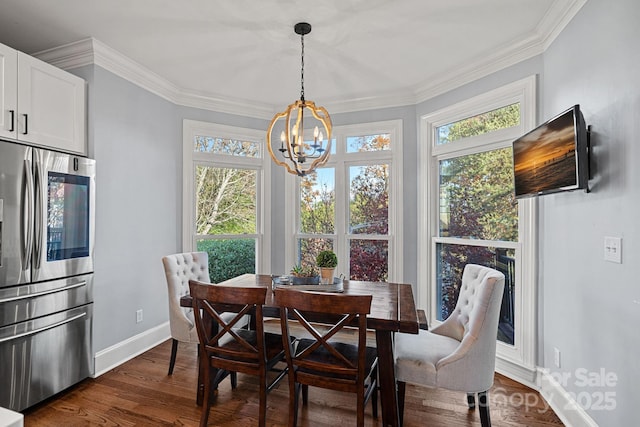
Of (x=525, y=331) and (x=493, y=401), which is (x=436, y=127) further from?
(x=493, y=401)

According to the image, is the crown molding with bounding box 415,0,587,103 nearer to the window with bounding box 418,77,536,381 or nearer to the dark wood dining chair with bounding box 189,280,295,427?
the window with bounding box 418,77,536,381

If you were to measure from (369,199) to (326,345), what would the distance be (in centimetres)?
251

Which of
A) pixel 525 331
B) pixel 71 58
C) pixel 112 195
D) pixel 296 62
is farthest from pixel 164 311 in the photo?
pixel 525 331

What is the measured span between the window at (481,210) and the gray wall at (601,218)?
0.30 meters

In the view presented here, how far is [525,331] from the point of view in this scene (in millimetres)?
2768

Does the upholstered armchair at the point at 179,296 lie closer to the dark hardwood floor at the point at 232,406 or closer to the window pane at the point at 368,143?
the dark hardwood floor at the point at 232,406

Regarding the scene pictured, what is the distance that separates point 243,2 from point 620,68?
87.2 inches

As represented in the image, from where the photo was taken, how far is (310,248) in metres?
4.37

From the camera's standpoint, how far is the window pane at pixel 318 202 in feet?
14.1

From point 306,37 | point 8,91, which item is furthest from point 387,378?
point 8,91

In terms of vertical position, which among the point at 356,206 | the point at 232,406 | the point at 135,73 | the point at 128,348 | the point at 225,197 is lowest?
the point at 232,406

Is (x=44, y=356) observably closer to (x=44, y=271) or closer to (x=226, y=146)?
(x=44, y=271)

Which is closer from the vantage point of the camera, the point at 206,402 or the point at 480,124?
the point at 206,402

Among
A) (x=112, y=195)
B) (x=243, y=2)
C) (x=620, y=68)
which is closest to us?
(x=620, y=68)
